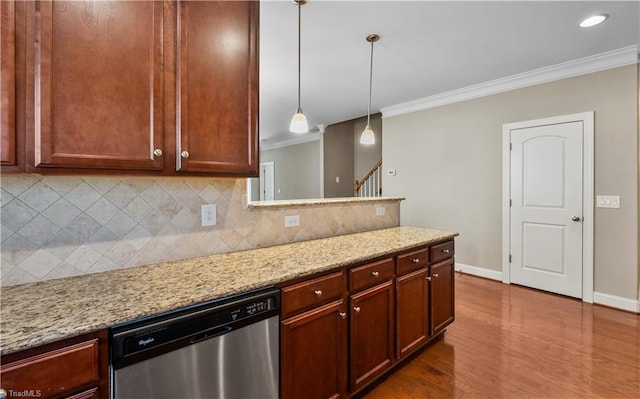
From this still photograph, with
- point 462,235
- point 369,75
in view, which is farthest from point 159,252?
point 462,235

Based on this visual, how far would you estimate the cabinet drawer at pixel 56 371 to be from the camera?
838 millimetres

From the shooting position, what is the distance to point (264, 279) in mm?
1363

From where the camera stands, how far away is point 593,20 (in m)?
2.54

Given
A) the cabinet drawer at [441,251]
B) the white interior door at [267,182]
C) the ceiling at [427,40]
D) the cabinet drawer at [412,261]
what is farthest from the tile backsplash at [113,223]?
the white interior door at [267,182]

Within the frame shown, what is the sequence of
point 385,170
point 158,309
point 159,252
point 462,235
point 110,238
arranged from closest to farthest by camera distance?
point 158,309 → point 110,238 → point 159,252 → point 462,235 → point 385,170

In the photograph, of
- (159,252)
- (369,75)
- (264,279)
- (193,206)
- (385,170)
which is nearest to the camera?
(264,279)

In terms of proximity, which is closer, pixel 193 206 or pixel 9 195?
pixel 9 195

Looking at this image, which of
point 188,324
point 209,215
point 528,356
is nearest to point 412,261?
point 528,356

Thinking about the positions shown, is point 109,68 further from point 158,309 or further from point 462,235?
point 462,235

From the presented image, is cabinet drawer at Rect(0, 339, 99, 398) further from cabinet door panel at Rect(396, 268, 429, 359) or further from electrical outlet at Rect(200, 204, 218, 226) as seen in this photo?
cabinet door panel at Rect(396, 268, 429, 359)

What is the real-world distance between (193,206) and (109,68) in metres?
0.78

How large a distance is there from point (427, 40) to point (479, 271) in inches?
124

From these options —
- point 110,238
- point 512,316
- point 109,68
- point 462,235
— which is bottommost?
point 512,316

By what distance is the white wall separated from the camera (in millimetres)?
3137
